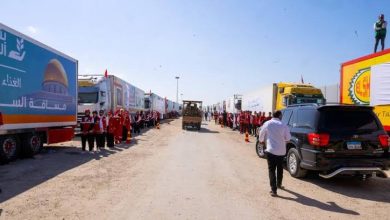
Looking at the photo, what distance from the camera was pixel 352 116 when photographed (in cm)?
798

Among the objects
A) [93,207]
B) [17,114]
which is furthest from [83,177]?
[17,114]

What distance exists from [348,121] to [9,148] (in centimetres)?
975

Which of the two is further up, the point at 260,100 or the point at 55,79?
the point at 55,79

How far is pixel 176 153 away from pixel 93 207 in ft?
25.0

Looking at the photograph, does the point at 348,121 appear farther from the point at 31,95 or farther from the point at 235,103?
the point at 235,103

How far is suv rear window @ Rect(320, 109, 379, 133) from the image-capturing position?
786 cm

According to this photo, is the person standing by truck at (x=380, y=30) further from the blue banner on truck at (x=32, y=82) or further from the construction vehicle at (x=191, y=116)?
the construction vehicle at (x=191, y=116)

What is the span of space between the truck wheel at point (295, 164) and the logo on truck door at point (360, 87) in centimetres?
401

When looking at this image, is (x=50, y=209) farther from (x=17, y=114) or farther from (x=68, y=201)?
(x=17, y=114)

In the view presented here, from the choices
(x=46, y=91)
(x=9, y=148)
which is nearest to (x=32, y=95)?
(x=46, y=91)

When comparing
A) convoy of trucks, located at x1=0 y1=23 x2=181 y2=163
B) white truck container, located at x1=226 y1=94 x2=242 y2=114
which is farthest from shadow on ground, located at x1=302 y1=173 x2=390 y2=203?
white truck container, located at x1=226 y1=94 x2=242 y2=114

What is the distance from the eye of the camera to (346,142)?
7.74 m

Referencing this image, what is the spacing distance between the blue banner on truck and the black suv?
27.5 ft

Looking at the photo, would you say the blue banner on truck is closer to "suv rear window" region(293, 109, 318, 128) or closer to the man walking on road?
the man walking on road
